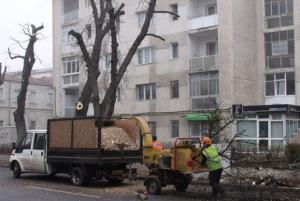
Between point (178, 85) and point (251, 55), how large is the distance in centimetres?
630

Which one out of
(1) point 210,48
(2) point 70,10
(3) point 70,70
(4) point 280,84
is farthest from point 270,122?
(2) point 70,10

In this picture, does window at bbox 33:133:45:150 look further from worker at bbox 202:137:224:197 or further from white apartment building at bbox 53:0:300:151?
white apartment building at bbox 53:0:300:151

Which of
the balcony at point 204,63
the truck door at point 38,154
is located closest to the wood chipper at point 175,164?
the truck door at point 38,154

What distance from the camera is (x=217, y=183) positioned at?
14.2 m

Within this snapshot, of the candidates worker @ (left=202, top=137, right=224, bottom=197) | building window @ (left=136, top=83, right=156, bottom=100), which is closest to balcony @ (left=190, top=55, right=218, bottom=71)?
building window @ (left=136, top=83, right=156, bottom=100)

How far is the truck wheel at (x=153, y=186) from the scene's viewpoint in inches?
608

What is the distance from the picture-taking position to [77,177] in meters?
18.6

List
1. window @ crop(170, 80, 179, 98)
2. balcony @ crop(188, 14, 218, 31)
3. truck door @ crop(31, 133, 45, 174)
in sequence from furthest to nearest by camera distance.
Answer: window @ crop(170, 80, 179, 98)
balcony @ crop(188, 14, 218, 31)
truck door @ crop(31, 133, 45, 174)

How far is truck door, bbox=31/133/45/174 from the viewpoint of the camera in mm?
20219

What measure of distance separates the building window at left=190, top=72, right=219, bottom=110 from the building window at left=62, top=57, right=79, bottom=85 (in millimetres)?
14929

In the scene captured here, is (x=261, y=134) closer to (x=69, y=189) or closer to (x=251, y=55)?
(x=251, y=55)

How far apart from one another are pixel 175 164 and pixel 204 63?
26.6m

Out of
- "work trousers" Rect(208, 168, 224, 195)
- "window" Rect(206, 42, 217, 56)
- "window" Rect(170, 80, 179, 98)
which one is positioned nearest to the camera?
"work trousers" Rect(208, 168, 224, 195)

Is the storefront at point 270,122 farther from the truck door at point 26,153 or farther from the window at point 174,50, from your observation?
the truck door at point 26,153
